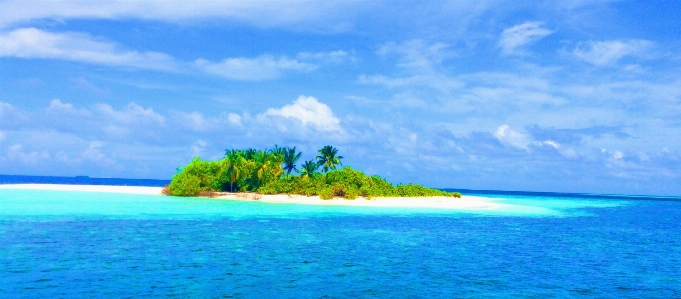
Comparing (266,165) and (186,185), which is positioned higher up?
(266,165)

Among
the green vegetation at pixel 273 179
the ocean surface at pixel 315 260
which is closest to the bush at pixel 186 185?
the green vegetation at pixel 273 179

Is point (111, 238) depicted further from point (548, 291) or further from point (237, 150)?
point (237, 150)

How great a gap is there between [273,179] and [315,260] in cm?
5031

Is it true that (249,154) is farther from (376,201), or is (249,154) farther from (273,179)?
(376,201)

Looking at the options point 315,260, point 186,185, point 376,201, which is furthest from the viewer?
point 186,185

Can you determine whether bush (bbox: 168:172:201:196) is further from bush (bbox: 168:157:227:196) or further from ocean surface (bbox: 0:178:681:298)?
ocean surface (bbox: 0:178:681:298)

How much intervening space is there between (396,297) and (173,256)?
10.2m

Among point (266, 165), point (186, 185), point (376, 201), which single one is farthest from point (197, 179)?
point (376, 201)

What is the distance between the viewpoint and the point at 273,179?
A: 70.9 metres

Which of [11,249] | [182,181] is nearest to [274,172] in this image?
[182,181]

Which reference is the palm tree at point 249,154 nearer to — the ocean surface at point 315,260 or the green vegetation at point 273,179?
the green vegetation at point 273,179

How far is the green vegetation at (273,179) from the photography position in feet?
223

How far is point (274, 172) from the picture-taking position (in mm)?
70875

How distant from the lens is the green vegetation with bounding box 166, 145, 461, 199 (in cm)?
6800
